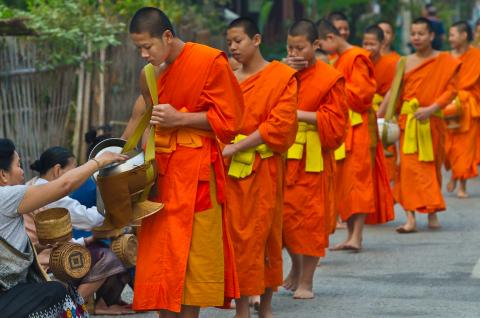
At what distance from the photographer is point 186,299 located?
21.3 ft

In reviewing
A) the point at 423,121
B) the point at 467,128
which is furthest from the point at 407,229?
the point at 467,128

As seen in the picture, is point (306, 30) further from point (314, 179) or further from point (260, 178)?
point (260, 178)

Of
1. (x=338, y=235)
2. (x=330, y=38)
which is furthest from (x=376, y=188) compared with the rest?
(x=330, y=38)

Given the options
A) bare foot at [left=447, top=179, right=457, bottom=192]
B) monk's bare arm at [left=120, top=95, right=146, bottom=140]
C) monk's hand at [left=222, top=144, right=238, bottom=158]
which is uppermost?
monk's bare arm at [left=120, top=95, right=146, bottom=140]

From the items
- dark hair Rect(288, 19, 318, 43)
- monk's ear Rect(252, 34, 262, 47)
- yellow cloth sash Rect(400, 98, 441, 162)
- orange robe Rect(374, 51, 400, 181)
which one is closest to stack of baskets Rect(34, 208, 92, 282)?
monk's ear Rect(252, 34, 262, 47)

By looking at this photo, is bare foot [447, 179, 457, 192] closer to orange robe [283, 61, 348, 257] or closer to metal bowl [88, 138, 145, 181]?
orange robe [283, 61, 348, 257]

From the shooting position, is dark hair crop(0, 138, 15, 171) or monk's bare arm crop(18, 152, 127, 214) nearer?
monk's bare arm crop(18, 152, 127, 214)

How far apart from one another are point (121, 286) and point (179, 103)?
2.16 meters

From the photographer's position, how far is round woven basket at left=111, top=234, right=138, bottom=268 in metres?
8.02

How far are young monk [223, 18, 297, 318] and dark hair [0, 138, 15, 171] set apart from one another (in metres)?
1.59

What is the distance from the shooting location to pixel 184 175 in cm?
655

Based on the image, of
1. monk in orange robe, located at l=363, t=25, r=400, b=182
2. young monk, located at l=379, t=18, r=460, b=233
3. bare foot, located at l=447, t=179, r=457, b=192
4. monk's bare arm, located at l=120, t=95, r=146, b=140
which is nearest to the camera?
monk's bare arm, located at l=120, t=95, r=146, b=140

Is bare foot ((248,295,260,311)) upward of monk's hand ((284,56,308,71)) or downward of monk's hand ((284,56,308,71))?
downward

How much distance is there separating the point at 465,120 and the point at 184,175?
9.28 meters
